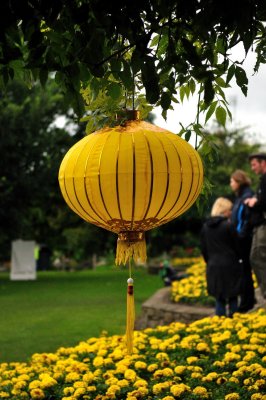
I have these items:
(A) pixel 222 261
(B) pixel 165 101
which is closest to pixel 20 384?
(B) pixel 165 101

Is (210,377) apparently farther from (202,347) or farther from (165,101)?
(165,101)

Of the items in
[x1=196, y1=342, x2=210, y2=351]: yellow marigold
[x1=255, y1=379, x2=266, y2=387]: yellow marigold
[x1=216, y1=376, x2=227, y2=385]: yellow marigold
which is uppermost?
[x1=196, y1=342, x2=210, y2=351]: yellow marigold

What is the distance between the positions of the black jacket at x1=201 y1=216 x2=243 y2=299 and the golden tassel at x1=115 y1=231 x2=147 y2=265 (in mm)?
4537

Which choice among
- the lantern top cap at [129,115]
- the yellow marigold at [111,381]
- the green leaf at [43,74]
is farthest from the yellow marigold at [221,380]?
the green leaf at [43,74]

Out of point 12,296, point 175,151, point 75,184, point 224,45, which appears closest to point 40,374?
point 75,184

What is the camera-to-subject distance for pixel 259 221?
8.77 metres

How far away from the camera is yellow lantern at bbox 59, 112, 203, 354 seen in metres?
3.95

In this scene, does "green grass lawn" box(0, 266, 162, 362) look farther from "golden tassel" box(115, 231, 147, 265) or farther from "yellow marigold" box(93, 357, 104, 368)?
"golden tassel" box(115, 231, 147, 265)

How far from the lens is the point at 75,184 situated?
410 centimetres

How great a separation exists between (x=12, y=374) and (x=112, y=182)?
8.56 ft

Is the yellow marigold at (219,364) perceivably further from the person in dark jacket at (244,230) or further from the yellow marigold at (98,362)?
the person in dark jacket at (244,230)

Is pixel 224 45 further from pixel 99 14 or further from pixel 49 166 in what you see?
pixel 49 166

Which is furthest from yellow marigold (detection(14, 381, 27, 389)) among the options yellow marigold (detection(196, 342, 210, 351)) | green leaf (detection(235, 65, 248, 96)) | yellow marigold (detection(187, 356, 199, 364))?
green leaf (detection(235, 65, 248, 96))

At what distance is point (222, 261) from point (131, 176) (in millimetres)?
5283
